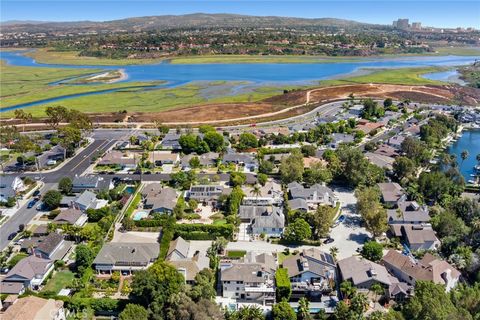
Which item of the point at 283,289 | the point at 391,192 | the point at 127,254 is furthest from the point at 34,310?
the point at 391,192

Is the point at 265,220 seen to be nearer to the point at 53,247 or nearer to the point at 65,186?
the point at 53,247

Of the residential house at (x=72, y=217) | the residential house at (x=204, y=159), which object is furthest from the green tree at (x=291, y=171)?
the residential house at (x=72, y=217)

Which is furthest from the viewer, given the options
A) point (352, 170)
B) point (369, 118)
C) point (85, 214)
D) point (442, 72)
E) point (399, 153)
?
point (442, 72)

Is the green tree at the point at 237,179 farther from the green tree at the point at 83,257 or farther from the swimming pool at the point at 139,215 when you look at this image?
the green tree at the point at 83,257

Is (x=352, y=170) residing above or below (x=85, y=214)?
above

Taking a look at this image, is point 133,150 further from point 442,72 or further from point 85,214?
point 442,72

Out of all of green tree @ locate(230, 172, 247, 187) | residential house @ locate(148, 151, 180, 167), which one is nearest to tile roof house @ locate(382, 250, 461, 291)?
green tree @ locate(230, 172, 247, 187)

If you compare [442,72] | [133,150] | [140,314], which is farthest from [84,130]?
[442,72]
